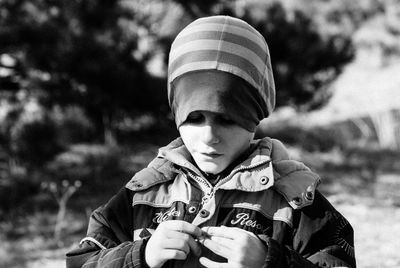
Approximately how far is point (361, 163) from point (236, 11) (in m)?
2.41

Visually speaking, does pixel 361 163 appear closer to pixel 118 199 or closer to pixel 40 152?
pixel 40 152

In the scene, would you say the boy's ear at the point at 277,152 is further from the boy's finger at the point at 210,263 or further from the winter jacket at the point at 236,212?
the boy's finger at the point at 210,263

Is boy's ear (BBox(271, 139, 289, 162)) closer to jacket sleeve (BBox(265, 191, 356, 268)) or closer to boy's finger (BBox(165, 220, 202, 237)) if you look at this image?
jacket sleeve (BBox(265, 191, 356, 268))

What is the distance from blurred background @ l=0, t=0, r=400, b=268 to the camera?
382 centimetres

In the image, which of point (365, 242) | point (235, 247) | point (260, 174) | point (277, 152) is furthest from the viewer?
point (365, 242)

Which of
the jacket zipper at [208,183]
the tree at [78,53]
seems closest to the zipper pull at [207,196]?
the jacket zipper at [208,183]

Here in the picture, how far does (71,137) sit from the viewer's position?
17.0ft

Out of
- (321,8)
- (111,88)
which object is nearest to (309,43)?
(111,88)

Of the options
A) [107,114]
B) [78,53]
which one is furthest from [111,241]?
[107,114]

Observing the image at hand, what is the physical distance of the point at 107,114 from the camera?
203 inches

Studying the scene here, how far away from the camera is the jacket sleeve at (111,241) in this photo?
3.90 feet

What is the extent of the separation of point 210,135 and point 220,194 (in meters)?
0.14

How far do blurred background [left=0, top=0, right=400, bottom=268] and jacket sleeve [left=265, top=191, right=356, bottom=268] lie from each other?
4.49ft

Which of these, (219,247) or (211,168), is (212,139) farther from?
(219,247)
